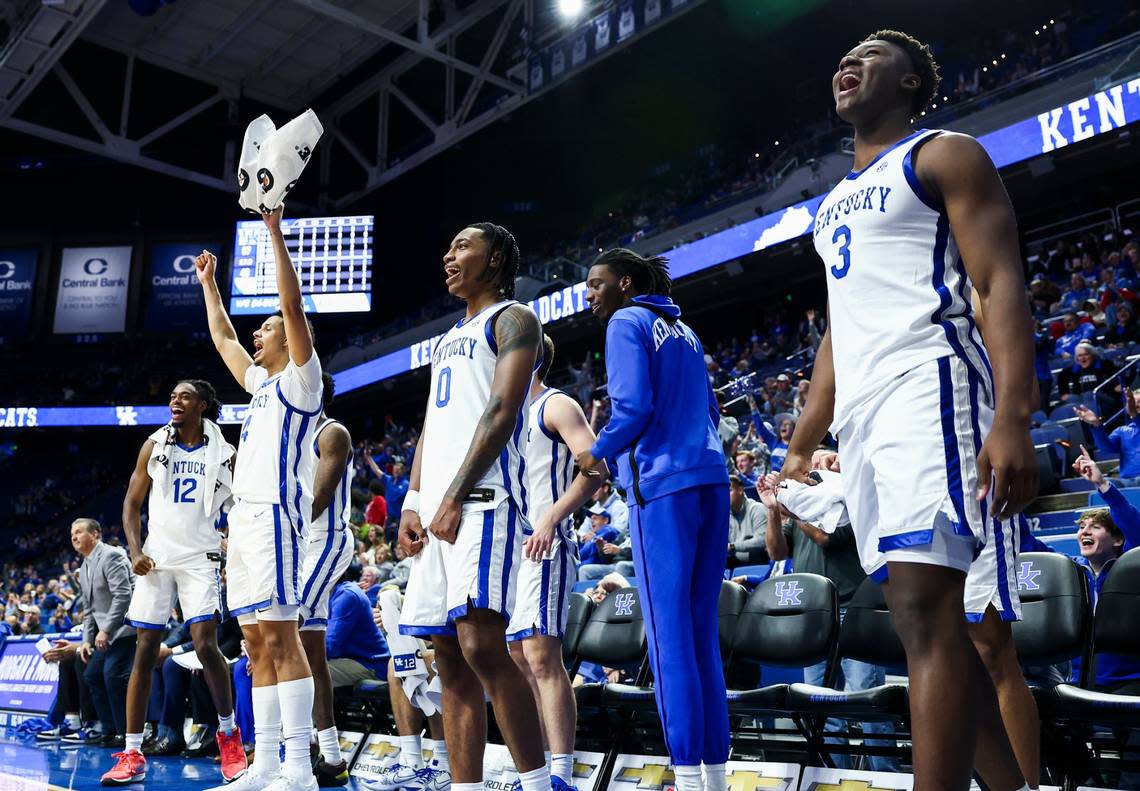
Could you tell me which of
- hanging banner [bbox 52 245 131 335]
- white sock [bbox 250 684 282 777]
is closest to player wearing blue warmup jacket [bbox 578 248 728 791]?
white sock [bbox 250 684 282 777]

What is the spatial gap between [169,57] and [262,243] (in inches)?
206

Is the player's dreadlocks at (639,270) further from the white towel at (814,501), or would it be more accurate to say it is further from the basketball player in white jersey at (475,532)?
the white towel at (814,501)

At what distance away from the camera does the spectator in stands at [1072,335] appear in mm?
9914

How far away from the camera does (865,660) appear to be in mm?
3934

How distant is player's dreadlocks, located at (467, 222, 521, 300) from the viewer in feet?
10.6

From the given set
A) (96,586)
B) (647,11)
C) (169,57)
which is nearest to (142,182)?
(169,57)

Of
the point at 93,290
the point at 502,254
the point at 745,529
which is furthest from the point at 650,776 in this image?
the point at 93,290

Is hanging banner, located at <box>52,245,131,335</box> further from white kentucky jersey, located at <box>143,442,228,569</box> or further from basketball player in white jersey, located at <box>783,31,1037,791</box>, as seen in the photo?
basketball player in white jersey, located at <box>783,31,1037,791</box>

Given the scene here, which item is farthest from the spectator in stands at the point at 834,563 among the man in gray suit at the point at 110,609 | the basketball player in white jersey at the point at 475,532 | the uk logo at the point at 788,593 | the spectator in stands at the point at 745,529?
the man in gray suit at the point at 110,609

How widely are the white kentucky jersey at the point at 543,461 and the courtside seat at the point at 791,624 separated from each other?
1.00 meters

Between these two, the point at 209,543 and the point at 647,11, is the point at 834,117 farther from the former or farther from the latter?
the point at 209,543

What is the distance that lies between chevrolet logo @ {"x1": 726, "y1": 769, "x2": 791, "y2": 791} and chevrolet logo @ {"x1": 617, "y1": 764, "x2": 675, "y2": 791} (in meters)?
0.24

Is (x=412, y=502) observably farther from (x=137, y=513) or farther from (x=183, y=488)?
(x=137, y=513)

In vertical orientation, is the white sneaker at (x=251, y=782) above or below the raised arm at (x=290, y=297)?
below
